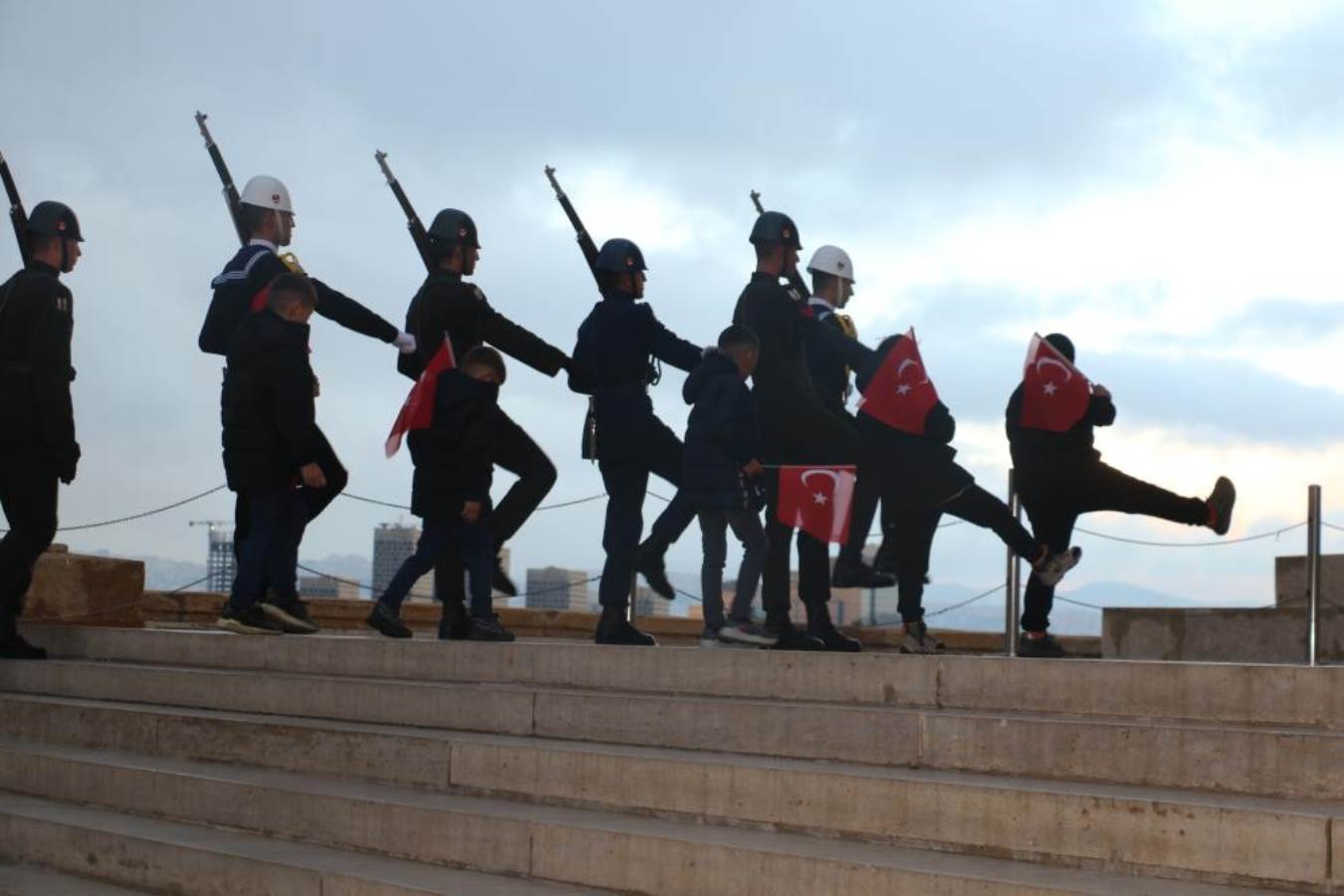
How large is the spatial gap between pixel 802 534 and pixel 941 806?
3527 mm

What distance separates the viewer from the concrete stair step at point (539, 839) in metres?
5.63

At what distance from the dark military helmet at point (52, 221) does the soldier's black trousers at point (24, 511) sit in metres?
1.31

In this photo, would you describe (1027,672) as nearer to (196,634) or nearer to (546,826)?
(546,826)

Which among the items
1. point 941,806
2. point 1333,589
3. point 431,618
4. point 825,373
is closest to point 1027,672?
point 941,806

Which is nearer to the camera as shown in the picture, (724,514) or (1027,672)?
(1027,672)

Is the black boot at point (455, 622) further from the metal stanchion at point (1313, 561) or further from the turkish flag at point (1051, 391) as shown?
the metal stanchion at point (1313, 561)

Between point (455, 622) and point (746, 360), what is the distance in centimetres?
208

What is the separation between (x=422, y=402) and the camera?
401 inches

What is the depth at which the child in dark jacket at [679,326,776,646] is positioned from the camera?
9555 mm

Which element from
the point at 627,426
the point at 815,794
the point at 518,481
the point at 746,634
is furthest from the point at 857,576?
the point at 815,794

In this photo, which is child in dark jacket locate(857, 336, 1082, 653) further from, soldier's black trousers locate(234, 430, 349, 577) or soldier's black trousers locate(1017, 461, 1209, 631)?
soldier's black trousers locate(234, 430, 349, 577)

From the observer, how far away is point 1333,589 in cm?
1295

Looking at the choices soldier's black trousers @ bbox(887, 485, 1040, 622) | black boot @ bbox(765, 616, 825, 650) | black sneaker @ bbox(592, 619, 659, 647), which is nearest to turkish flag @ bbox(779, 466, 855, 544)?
soldier's black trousers @ bbox(887, 485, 1040, 622)

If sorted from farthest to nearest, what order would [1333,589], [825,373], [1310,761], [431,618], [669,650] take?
[431,618], [1333,589], [825,373], [669,650], [1310,761]
